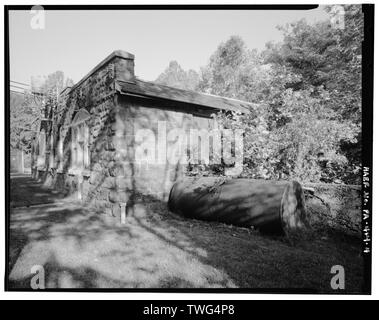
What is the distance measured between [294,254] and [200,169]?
4.06m

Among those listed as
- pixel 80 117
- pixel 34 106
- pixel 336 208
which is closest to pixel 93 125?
pixel 80 117

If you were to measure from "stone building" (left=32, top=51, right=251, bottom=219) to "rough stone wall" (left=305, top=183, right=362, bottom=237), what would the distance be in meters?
3.85

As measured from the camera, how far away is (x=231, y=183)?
17.9ft

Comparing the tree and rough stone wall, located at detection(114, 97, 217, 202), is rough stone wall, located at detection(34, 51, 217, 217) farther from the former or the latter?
the tree

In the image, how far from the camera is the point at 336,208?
482 cm

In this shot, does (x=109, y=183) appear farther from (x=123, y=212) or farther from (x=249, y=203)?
(x=249, y=203)

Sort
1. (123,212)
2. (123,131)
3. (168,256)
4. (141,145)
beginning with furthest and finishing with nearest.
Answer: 1. (141,145)
2. (123,131)
3. (123,212)
4. (168,256)

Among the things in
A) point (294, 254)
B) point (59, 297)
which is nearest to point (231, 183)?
point (294, 254)

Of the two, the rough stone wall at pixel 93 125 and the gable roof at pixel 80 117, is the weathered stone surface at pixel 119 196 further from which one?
the gable roof at pixel 80 117

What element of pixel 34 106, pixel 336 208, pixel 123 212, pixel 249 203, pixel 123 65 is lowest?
pixel 123 212

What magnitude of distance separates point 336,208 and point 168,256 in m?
3.44

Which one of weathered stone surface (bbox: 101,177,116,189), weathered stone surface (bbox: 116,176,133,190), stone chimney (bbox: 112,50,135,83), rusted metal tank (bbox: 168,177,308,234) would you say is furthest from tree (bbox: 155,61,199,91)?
rusted metal tank (bbox: 168,177,308,234)

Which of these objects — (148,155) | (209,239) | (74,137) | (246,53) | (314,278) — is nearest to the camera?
(314,278)

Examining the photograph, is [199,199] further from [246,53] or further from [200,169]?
[246,53]
